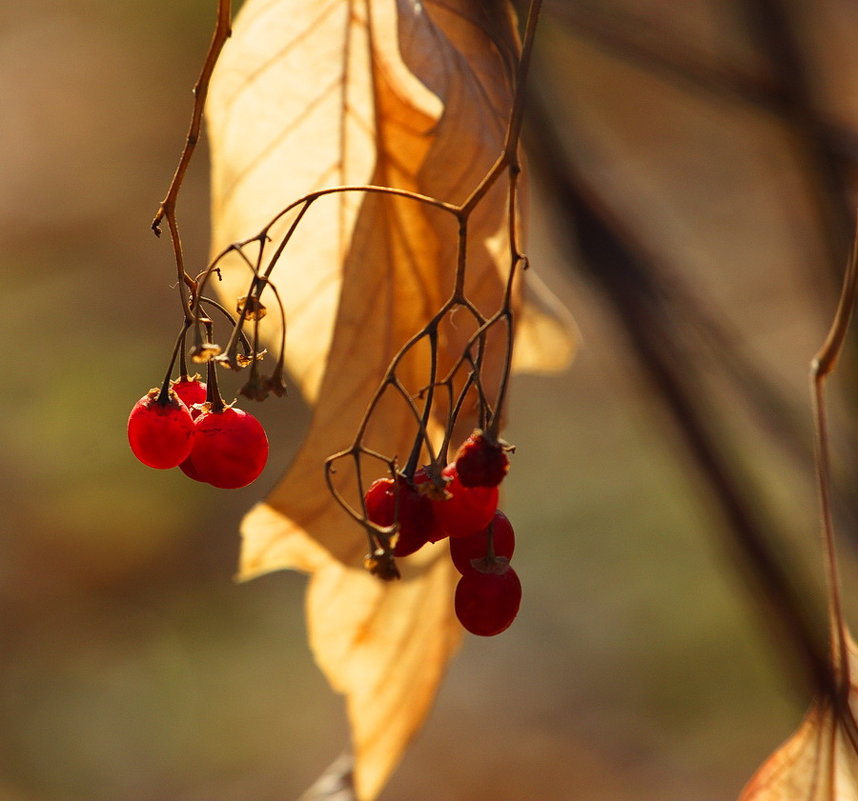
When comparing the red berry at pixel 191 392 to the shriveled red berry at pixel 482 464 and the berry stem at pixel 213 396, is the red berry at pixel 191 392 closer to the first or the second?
the berry stem at pixel 213 396

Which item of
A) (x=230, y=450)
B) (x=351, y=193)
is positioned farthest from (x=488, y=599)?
(x=351, y=193)

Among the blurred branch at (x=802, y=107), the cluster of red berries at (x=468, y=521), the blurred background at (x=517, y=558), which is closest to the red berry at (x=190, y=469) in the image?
the cluster of red berries at (x=468, y=521)

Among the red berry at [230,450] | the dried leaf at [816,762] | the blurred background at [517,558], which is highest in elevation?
the red berry at [230,450]

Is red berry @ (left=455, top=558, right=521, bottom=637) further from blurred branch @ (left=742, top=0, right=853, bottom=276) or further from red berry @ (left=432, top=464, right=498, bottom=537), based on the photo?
blurred branch @ (left=742, top=0, right=853, bottom=276)

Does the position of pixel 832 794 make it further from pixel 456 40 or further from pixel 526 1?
pixel 526 1

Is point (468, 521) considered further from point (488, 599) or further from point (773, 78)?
point (773, 78)

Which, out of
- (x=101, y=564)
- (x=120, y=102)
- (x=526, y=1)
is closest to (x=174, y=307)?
(x=101, y=564)

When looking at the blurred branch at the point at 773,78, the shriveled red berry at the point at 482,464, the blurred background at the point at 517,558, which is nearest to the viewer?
the shriveled red berry at the point at 482,464

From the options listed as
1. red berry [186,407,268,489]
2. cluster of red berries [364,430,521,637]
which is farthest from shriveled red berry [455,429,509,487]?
red berry [186,407,268,489]
